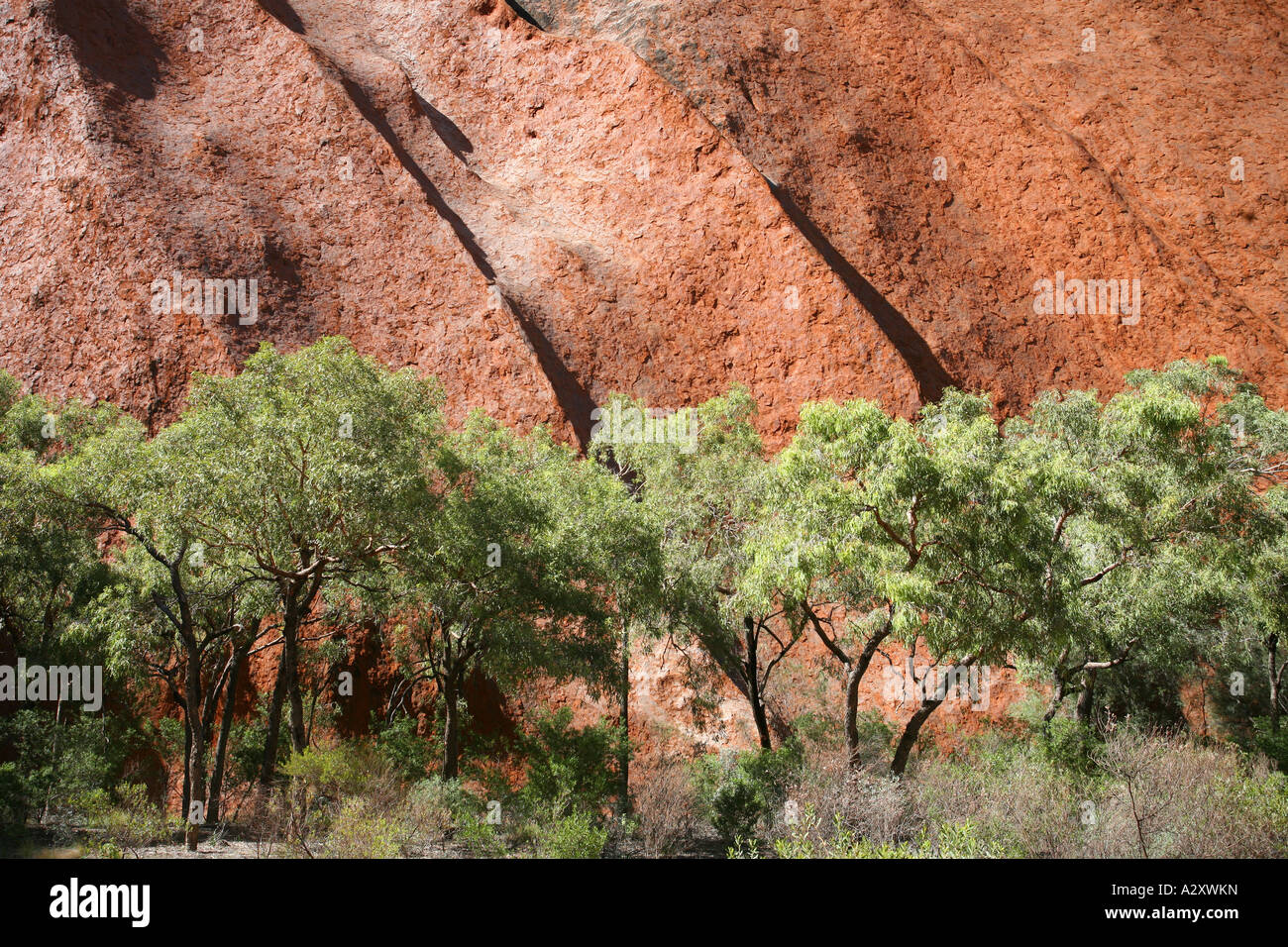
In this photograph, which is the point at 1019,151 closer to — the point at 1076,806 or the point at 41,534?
the point at 1076,806

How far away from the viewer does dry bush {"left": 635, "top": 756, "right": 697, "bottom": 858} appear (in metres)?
12.0

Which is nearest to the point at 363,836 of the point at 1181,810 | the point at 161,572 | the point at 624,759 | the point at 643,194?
the point at 161,572

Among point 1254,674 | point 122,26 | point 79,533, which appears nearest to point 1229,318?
point 1254,674

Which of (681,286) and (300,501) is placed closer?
(300,501)

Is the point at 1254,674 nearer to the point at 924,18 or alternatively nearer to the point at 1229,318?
the point at 1229,318

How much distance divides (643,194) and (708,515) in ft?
60.5

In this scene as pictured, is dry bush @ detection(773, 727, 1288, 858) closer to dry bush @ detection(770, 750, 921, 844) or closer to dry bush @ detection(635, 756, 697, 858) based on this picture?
dry bush @ detection(770, 750, 921, 844)

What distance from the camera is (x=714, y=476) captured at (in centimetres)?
1529

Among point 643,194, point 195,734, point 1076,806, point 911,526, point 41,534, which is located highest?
point 643,194

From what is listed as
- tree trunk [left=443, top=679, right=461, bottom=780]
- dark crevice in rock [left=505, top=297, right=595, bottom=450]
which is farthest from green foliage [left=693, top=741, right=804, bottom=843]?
dark crevice in rock [left=505, top=297, right=595, bottom=450]

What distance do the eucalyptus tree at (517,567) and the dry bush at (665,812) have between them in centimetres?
173

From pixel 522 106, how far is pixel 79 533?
25268mm

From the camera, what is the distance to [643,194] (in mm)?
30391

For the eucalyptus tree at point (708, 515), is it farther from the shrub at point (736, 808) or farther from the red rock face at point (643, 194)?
the red rock face at point (643, 194)
